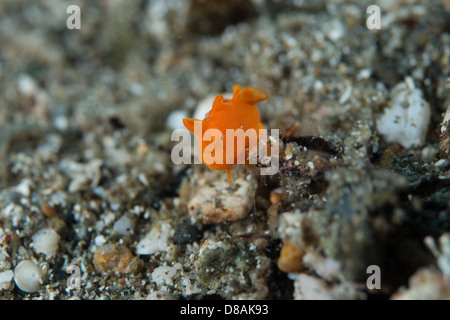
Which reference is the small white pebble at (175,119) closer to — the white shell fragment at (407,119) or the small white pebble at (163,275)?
the small white pebble at (163,275)

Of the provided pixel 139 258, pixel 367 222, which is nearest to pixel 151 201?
pixel 139 258

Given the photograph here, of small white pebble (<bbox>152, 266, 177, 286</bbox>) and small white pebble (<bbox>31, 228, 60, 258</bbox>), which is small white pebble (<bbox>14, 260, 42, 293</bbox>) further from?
small white pebble (<bbox>152, 266, 177, 286</bbox>)

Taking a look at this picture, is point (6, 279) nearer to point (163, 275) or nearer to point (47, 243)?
point (47, 243)

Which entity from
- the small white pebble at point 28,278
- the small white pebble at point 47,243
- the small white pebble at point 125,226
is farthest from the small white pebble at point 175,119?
the small white pebble at point 28,278

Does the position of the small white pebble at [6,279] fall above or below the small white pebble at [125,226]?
below

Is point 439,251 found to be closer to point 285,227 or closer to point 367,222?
point 367,222

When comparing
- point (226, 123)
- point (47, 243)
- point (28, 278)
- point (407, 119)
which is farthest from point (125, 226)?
point (407, 119)
